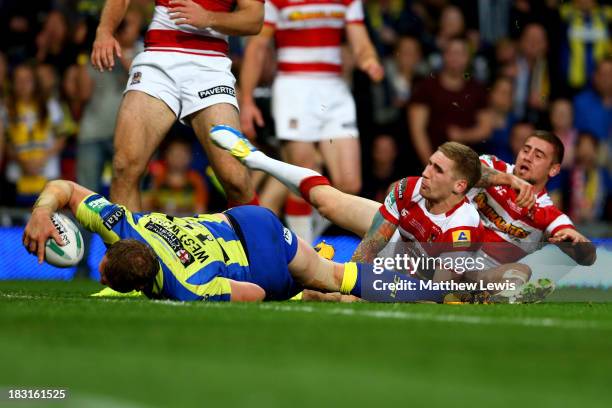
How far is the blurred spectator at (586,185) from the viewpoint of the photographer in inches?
510

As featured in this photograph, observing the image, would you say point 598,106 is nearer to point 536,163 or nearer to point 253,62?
point 253,62

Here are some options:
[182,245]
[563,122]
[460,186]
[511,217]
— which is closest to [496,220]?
[511,217]

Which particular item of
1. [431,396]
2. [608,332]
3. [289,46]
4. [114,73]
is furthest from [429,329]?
[114,73]

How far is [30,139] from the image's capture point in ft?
43.5

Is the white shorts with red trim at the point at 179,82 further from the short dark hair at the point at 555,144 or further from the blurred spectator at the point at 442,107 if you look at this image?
the blurred spectator at the point at 442,107

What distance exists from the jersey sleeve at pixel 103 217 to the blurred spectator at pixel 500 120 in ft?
20.2

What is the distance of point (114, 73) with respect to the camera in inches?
487

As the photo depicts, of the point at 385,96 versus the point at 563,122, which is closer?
the point at 563,122

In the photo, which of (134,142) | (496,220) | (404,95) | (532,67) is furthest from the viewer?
(532,67)

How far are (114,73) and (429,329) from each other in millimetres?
7039

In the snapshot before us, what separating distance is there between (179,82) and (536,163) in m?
2.38

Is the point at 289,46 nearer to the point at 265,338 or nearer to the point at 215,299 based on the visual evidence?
the point at 215,299

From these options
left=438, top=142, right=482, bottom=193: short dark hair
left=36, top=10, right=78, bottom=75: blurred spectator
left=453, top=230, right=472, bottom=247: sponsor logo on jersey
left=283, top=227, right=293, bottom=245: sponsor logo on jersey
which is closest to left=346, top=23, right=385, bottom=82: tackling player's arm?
left=438, top=142, right=482, bottom=193: short dark hair

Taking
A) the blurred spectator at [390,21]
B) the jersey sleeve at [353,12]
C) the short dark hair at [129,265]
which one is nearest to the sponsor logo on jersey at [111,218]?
the short dark hair at [129,265]
